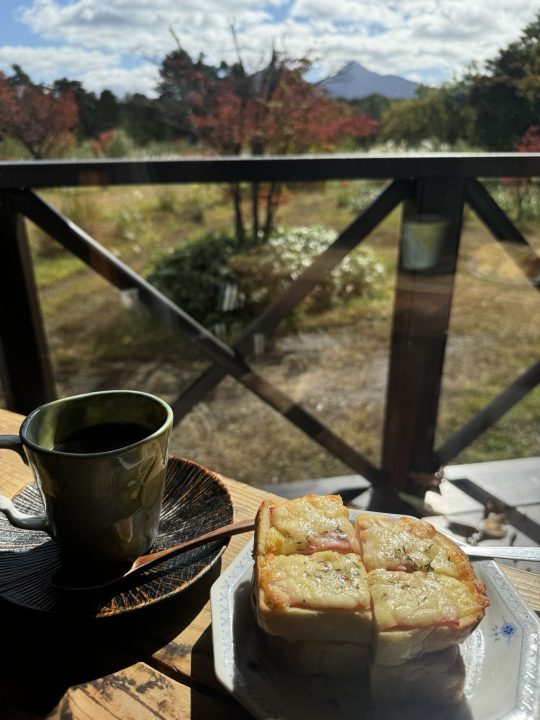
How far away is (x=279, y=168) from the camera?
1229 mm

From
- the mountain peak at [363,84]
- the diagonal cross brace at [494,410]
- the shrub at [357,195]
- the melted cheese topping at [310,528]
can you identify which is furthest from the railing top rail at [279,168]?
the shrub at [357,195]

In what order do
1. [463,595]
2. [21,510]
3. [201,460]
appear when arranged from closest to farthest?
[463,595]
[21,510]
[201,460]

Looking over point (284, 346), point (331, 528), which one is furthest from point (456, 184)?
point (284, 346)

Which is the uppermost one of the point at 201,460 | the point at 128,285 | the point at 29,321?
the point at 128,285

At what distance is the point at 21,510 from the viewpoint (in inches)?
23.0

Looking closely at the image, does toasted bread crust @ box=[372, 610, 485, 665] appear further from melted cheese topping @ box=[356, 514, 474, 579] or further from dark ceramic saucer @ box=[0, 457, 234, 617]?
dark ceramic saucer @ box=[0, 457, 234, 617]

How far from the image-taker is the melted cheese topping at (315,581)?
14.9 inches

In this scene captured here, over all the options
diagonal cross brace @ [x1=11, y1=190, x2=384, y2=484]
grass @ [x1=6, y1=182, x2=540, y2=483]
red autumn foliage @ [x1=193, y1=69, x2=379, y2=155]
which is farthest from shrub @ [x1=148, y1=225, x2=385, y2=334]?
diagonal cross brace @ [x1=11, y1=190, x2=384, y2=484]

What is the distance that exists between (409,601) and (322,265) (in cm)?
118

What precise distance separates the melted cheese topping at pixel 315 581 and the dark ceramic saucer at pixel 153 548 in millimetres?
108

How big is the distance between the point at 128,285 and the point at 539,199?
1852 millimetres

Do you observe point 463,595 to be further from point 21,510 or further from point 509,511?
point 509,511

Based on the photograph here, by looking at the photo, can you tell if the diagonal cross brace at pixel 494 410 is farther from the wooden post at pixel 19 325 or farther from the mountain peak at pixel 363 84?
the wooden post at pixel 19 325

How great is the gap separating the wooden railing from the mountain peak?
723 mm
